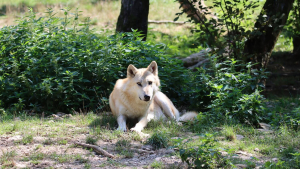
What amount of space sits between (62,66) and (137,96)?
2.18 metres

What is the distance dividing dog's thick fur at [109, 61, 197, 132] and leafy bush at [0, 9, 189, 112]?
821 millimetres

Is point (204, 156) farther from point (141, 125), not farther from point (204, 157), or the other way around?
point (141, 125)

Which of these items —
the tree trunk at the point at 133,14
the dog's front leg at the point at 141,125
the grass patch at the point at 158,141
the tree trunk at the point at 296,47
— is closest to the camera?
the grass patch at the point at 158,141

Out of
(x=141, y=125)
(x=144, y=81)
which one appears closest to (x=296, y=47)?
(x=144, y=81)

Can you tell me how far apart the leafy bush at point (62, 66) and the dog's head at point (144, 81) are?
1189 mm

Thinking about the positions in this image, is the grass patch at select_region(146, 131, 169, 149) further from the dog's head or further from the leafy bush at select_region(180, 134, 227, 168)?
the leafy bush at select_region(180, 134, 227, 168)

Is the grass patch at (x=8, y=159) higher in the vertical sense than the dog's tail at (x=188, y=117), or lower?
higher

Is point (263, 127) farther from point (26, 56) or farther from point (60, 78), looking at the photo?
point (26, 56)

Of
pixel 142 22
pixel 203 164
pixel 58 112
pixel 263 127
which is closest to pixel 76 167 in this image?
pixel 203 164

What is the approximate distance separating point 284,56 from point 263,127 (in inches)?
271

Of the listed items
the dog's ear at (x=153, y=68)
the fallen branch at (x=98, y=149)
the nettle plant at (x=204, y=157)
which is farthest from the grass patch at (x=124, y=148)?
the dog's ear at (x=153, y=68)

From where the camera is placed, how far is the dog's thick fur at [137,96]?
18.8ft

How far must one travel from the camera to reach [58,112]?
685 centimetres

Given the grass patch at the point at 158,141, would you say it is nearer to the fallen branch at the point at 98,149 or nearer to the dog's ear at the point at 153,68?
the fallen branch at the point at 98,149
